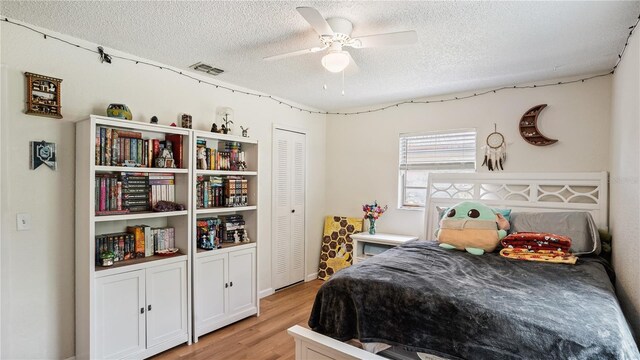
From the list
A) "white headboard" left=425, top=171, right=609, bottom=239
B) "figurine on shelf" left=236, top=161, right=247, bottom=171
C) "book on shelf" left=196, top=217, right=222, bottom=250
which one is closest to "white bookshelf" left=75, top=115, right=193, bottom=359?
"book on shelf" left=196, top=217, right=222, bottom=250

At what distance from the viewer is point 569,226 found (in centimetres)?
271

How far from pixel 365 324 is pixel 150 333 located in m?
1.80

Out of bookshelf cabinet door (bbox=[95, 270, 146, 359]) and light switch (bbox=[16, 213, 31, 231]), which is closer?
light switch (bbox=[16, 213, 31, 231])

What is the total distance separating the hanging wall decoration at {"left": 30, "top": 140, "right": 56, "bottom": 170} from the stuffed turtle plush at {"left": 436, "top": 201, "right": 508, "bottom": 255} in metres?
3.10

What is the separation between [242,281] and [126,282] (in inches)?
43.5

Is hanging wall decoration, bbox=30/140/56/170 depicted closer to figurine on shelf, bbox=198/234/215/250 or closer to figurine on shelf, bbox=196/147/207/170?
figurine on shelf, bbox=196/147/207/170

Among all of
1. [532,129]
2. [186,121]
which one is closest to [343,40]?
[186,121]

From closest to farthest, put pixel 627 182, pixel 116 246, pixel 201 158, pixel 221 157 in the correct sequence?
1. pixel 627 182
2. pixel 116 246
3. pixel 201 158
4. pixel 221 157

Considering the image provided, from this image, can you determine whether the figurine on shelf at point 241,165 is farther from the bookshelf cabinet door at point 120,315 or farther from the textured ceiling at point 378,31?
the bookshelf cabinet door at point 120,315

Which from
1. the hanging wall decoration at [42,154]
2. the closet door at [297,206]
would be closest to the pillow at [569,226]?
the closet door at [297,206]

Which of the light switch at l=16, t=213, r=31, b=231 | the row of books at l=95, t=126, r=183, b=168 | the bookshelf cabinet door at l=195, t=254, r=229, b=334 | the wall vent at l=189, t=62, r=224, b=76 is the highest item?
the wall vent at l=189, t=62, r=224, b=76

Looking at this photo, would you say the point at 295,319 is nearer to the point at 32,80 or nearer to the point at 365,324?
the point at 365,324

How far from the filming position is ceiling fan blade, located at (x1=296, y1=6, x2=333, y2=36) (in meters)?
1.70

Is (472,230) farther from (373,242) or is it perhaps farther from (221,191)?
(221,191)
